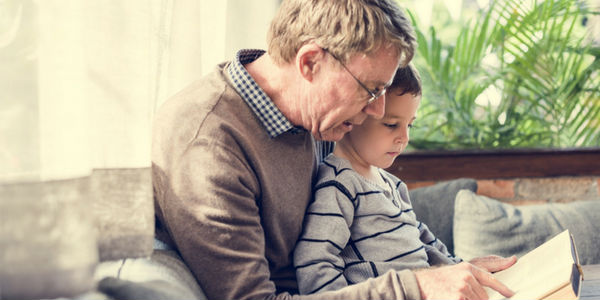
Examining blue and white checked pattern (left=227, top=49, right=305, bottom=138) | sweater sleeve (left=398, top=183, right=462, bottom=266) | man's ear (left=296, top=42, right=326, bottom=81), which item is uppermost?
man's ear (left=296, top=42, right=326, bottom=81)

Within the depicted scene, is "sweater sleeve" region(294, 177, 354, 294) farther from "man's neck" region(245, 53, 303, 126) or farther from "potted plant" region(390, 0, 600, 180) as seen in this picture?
"potted plant" region(390, 0, 600, 180)

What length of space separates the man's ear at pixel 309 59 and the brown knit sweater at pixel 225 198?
0.51 ft

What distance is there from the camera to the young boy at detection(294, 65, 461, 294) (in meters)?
1.31

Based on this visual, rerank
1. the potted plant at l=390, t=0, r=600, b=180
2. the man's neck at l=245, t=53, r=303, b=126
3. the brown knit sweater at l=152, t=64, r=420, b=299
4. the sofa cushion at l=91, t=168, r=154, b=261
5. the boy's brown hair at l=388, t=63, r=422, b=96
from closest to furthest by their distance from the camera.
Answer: the sofa cushion at l=91, t=168, r=154, b=261, the brown knit sweater at l=152, t=64, r=420, b=299, the man's neck at l=245, t=53, r=303, b=126, the boy's brown hair at l=388, t=63, r=422, b=96, the potted plant at l=390, t=0, r=600, b=180

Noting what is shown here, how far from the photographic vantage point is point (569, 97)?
277 centimetres

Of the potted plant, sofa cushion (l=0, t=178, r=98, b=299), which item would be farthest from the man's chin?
the potted plant

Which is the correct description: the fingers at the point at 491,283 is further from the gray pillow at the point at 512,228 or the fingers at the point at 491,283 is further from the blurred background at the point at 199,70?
the gray pillow at the point at 512,228

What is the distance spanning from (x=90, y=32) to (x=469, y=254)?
5.21 ft

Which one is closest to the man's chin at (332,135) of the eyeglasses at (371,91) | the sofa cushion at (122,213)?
the eyeglasses at (371,91)

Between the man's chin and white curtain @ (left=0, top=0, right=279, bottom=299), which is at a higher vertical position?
white curtain @ (left=0, top=0, right=279, bottom=299)

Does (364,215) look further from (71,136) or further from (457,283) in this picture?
(71,136)

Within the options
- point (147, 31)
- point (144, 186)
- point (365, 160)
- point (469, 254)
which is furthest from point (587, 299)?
point (147, 31)

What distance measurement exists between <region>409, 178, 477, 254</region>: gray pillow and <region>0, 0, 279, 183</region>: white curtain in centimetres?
114

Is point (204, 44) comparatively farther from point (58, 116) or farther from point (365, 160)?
point (58, 116)
